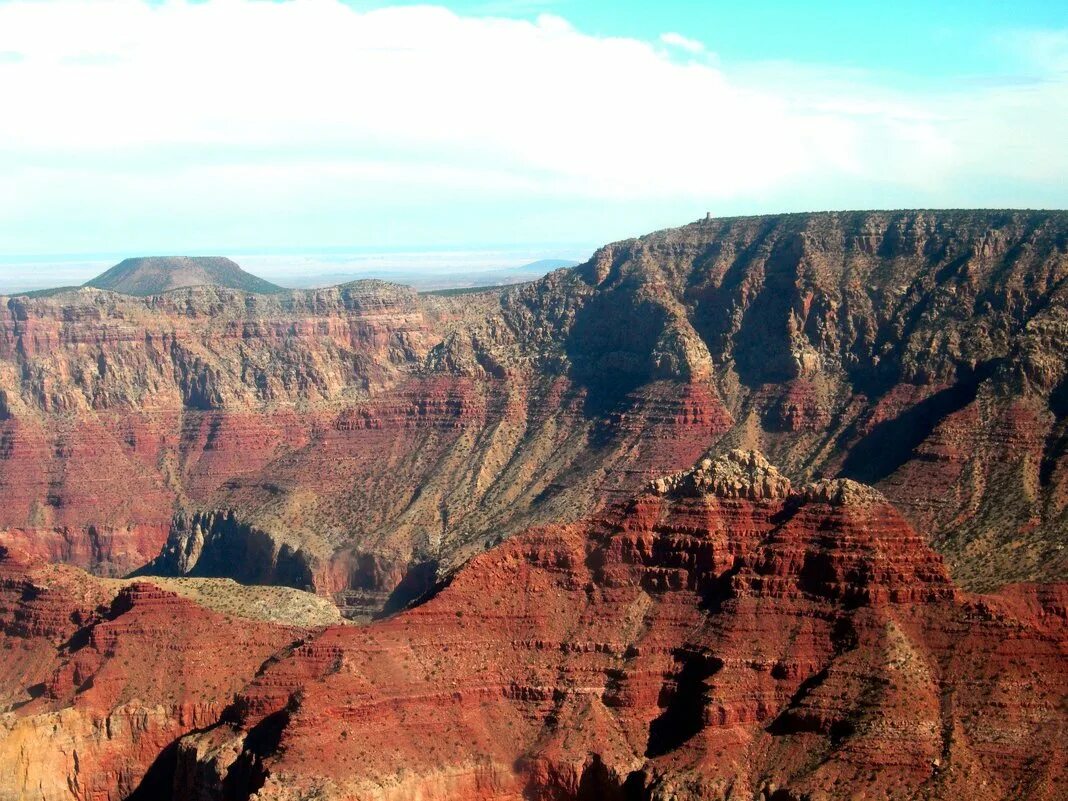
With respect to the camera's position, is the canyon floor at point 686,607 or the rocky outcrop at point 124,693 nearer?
the canyon floor at point 686,607

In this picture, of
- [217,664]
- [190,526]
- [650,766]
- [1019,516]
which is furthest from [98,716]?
[190,526]

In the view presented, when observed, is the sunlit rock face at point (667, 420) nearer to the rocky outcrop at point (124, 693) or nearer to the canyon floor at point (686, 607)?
the canyon floor at point (686, 607)

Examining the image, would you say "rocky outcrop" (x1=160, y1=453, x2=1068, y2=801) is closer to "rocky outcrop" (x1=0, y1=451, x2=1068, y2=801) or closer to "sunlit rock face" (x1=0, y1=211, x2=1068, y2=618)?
"rocky outcrop" (x1=0, y1=451, x2=1068, y2=801)

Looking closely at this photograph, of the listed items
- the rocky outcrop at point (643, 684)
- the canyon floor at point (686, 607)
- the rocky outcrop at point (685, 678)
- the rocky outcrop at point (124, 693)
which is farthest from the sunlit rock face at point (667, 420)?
the rocky outcrop at point (124, 693)

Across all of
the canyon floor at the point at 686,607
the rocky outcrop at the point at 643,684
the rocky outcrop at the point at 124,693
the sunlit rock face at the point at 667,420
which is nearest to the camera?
the rocky outcrop at the point at 643,684

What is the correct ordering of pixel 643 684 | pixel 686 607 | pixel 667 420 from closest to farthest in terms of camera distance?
pixel 643 684 → pixel 686 607 → pixel 667 420

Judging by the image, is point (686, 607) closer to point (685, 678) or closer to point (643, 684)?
point (685, 678)

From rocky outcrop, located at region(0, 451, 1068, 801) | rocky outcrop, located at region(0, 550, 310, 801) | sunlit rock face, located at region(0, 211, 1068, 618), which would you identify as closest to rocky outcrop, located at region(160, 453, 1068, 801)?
rocky outcrop, located at region(0, 451, 1068, 801)

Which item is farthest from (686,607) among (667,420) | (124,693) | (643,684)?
(667,420)
